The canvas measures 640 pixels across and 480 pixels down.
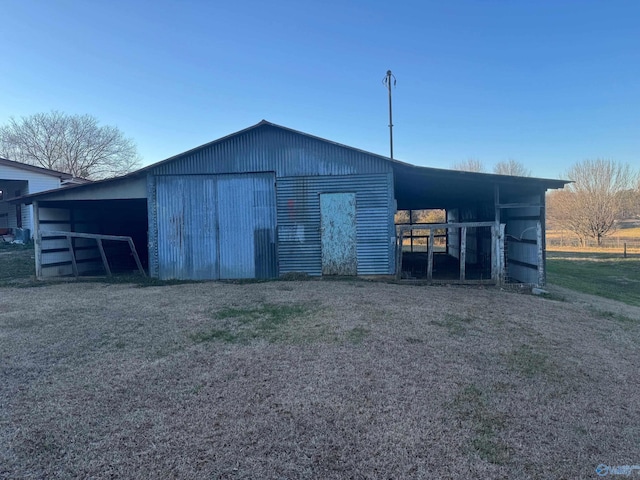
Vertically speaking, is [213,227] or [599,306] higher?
[213,227]

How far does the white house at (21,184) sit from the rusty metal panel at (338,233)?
17.8m

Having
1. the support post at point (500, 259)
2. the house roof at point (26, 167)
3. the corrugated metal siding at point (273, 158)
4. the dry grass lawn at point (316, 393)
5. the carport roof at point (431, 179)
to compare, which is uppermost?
the house roof at point (26, 167)

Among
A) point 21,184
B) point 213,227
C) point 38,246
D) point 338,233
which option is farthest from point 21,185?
point 338,233

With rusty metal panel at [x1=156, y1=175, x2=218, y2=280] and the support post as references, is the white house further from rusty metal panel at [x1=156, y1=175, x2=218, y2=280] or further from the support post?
the support post

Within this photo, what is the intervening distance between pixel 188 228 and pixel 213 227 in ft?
2.39

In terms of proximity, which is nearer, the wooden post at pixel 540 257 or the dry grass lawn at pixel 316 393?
the dry grass lawn at pixel 316 393

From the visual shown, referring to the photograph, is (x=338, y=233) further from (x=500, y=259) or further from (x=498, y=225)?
(x=500, y=259)

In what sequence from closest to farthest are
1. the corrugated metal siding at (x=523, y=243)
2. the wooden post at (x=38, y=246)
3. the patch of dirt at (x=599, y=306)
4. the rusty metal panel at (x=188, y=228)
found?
1. the patch of dirt at (x=599, y=306)
2. the corrugated metal siding at (x=523, y=243)
3. the wooden post at (x=38, y=246)
4. the rusty metal panel at (x=188, y=228)

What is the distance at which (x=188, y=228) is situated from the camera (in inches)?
406

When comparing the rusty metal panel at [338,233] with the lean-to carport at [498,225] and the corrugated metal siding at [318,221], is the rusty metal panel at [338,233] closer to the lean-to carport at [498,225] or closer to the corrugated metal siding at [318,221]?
the corrugated metal siding at [318,221]

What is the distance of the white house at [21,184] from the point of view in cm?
1876

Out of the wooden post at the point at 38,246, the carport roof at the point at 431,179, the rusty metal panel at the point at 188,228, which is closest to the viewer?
the carport roof at the point at 431,179

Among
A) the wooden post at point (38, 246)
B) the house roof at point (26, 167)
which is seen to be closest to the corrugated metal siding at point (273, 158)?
the wooden post at point (38, 246)

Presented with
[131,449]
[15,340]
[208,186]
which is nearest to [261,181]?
[208,186]
